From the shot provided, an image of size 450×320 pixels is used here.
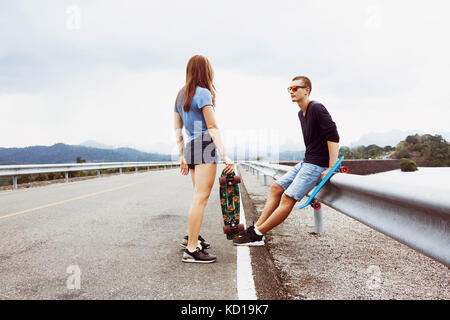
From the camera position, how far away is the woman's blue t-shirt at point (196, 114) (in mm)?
3594

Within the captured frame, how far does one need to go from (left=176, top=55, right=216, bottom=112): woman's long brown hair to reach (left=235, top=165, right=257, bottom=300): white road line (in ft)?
5.68

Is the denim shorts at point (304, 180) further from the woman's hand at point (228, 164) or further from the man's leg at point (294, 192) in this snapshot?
the woman's hand at point (228, 164)

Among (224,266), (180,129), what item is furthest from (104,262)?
(180,129)

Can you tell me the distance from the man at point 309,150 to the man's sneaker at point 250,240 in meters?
0.01

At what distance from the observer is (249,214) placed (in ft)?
21.0

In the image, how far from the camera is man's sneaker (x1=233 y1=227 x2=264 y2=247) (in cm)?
421

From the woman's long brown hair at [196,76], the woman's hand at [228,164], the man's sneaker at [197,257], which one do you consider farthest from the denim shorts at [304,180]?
the woman's long brown hair at [196,76]

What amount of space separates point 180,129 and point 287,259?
1916mm

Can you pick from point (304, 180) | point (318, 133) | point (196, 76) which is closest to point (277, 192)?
point (304, 180)

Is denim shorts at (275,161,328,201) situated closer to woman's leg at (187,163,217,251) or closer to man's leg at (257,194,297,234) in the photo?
man's leg at (257,194,297,234)

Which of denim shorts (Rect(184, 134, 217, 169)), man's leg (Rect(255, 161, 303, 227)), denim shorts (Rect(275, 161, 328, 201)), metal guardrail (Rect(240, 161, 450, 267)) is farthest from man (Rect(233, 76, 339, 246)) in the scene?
denim shorts (Rect(184, 134, 217, 169))
